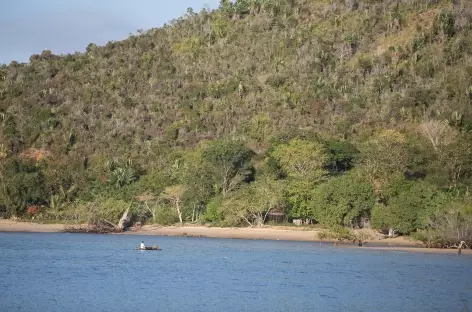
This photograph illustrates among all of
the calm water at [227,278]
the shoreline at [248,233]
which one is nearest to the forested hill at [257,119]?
the shoreline at [248,233]

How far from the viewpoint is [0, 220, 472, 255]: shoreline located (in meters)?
63.3

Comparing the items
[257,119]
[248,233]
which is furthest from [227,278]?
[257,119]

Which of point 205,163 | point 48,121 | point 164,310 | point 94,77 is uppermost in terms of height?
point 94,77

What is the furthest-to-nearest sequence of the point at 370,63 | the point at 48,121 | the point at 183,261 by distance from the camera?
the point at 370,63
the point at 48,121
the point at 183,261

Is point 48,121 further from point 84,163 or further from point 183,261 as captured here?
point 183,261

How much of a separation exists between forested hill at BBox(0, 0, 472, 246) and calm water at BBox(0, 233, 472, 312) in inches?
397

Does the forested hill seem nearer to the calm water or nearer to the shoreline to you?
the shoreline

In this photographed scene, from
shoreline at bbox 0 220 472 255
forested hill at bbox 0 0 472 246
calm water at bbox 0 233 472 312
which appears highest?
forested hill at bbox 0 0 472 246

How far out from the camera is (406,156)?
7375 centimetres

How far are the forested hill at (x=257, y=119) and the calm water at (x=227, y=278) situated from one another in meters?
10.1

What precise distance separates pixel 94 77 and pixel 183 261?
281 feet

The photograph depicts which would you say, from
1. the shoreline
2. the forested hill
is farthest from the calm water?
the forested hill

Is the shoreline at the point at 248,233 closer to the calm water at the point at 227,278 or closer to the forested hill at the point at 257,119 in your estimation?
the forested hill at the point at 257,119

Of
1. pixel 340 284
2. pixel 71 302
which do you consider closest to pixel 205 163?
pixel 340 284
